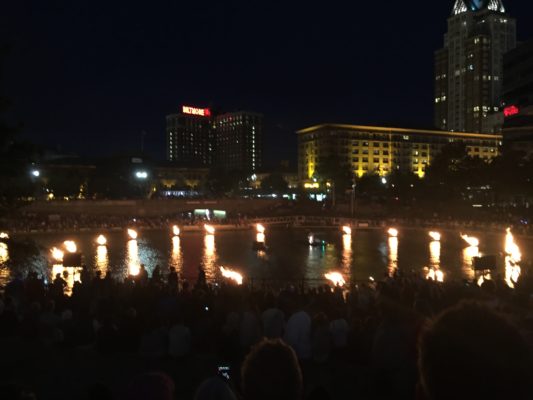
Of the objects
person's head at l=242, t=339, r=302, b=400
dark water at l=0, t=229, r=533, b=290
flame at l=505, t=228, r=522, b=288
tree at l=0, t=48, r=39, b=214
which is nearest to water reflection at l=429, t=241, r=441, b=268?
dark water at l=0, t=229, r=533, b=290

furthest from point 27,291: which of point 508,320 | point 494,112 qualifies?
point 494,112

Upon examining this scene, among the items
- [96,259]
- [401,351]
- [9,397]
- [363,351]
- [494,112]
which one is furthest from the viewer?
[494,112]

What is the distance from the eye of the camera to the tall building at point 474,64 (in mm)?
174625

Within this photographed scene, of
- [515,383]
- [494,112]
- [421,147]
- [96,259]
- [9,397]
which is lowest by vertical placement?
[96,259]

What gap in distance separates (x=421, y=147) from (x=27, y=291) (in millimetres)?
165698

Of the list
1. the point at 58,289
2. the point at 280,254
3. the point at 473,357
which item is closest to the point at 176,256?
the point at 280,254

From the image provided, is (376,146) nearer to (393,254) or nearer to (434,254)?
(434,254)

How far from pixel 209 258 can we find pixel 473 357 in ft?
119

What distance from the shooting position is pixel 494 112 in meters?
168

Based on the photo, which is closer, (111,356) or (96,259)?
(111,356)

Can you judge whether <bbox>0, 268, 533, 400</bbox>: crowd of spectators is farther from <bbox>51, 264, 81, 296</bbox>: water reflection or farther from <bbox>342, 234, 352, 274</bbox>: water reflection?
<bbox>342, 234, 352, 274</bbox>: water reflection

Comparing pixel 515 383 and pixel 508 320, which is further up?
pixel 508 320

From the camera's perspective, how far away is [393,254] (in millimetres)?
40719

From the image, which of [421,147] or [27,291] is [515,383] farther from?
[421,147]
